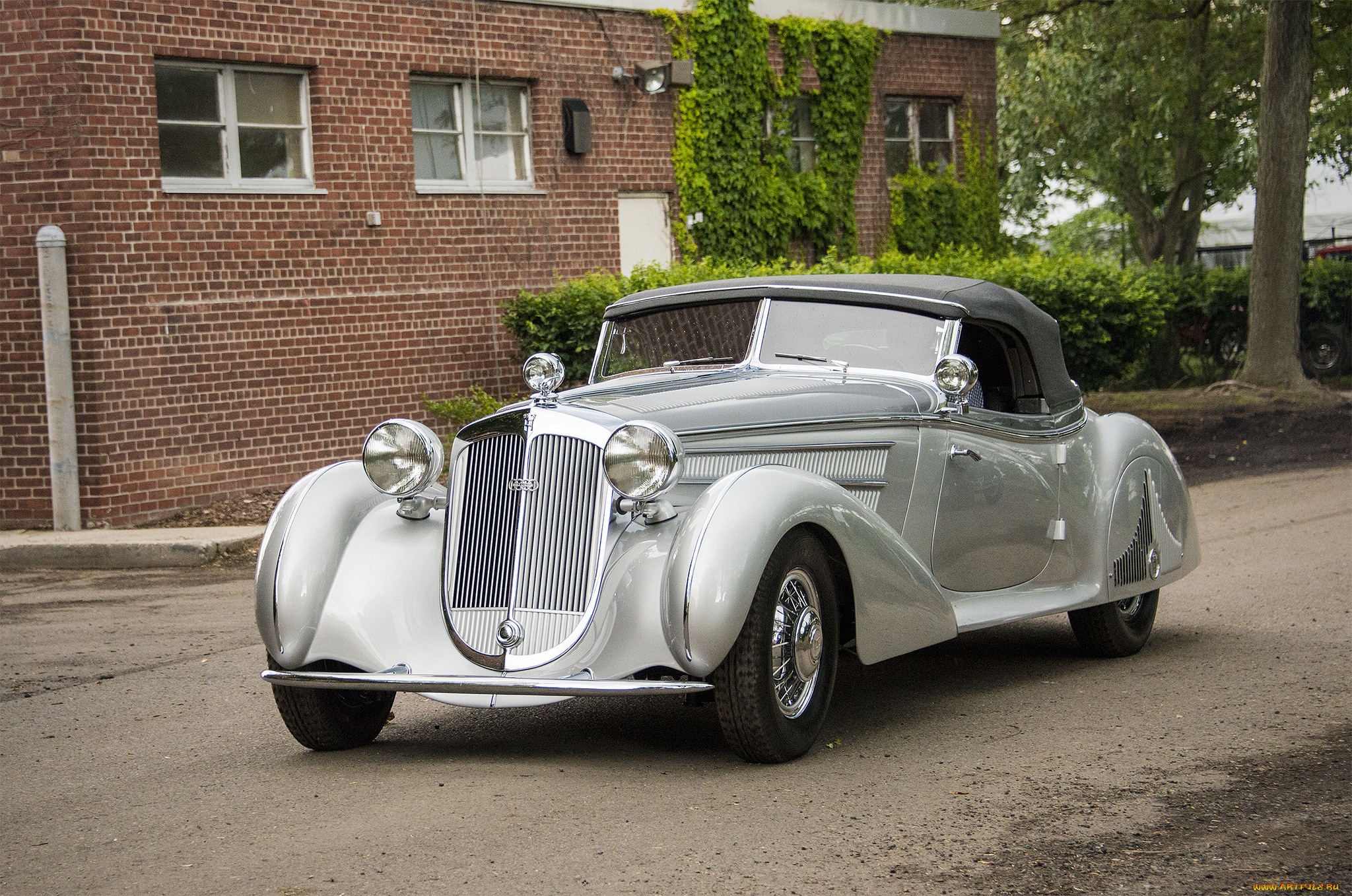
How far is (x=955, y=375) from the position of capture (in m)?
5.62

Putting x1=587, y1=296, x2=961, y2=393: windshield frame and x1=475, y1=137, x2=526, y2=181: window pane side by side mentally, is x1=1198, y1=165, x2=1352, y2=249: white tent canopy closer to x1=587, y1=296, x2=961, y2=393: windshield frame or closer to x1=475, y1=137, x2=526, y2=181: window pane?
x1=475, y1=137, x2=526, y2=181: window pane

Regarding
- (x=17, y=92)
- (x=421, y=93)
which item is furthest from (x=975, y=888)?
(x=421, y=93)

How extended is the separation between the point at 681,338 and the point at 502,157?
30.2ft

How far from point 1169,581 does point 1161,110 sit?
852 inches

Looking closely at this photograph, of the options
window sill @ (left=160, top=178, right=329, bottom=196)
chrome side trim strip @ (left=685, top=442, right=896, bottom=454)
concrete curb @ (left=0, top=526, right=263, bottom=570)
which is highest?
window sill @ (left=160, top=178, right=329, bottom=196)

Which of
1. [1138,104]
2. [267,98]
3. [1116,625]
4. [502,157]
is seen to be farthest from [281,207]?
[1138,104]

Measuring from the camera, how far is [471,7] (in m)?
14.5

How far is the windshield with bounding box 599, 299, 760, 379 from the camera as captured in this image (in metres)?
6.17

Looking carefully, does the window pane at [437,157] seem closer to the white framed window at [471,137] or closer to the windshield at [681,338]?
A: the white framed window at [471,137]

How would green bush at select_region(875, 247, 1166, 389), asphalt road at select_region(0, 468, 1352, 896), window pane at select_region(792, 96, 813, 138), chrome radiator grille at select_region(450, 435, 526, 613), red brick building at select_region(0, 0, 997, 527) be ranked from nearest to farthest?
asphalt road at select_region(0, 468, 1352, 896) < chrome radiator grille at select_region(450, 435, 526, 613) < red brick building at select_region(0, 0, 997, 527) < green bush at select_region(875, 247, 1166, 389) < window pane at select_region(792, 96, 813, 138)

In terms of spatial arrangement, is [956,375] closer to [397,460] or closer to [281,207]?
[397,460]

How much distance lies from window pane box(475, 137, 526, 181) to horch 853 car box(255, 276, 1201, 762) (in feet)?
29.3

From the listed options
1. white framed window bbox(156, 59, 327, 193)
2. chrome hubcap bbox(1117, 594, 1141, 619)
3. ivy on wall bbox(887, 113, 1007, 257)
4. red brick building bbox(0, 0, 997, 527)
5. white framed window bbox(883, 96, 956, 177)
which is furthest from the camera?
white framed window bbox(883, 96, 956, 177)

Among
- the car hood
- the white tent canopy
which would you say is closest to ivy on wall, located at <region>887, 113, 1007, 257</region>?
the car hood
